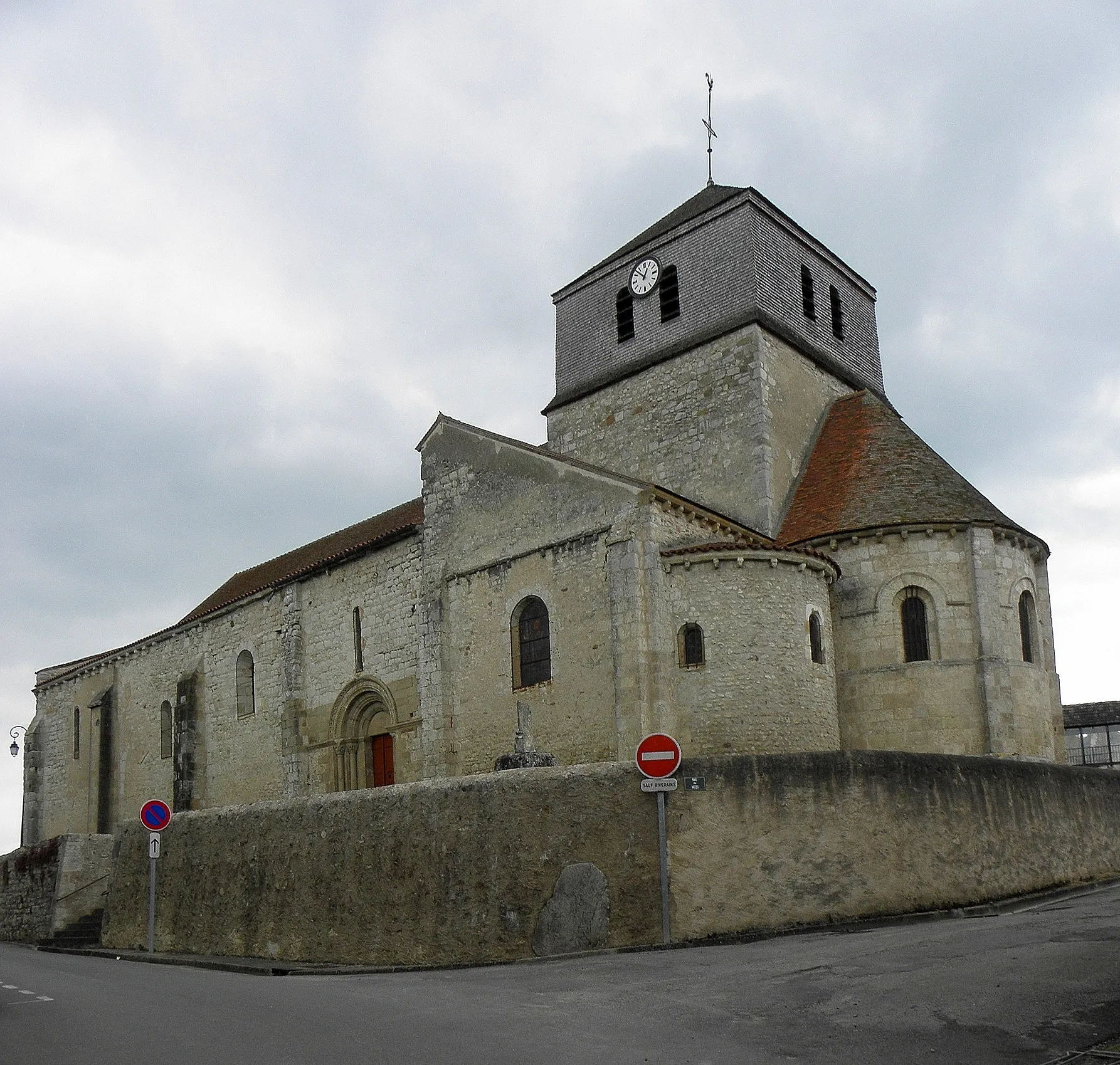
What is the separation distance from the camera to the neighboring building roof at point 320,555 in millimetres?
24100

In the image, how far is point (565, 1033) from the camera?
7336 millimetres

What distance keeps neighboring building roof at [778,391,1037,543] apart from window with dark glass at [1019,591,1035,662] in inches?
46.6

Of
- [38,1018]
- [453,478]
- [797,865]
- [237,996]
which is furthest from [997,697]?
[38,1018]

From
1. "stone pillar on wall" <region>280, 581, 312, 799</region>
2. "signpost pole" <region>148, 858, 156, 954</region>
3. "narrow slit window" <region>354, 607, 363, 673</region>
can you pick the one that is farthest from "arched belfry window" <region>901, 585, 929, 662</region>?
"stone pillar on wall" <region>280, 581, 312, 799</region>

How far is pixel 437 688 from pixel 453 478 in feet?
12.9

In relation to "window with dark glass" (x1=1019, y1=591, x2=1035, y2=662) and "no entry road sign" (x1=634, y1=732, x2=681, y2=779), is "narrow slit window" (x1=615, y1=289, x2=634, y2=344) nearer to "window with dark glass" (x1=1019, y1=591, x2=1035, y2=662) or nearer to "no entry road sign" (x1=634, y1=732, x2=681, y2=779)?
"window with dark glass" (x1=1019, y1=591, x2=1035, y2=662)

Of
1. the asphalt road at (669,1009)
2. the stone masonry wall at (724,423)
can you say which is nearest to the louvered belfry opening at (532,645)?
the stone masonry wall at (724,423)

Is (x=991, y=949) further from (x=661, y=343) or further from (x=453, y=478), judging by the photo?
(x=661, y=343)

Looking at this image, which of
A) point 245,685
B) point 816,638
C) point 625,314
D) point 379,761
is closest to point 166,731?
point 245,685

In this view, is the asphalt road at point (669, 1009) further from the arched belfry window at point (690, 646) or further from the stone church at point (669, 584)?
the stone church at point (669, 584)

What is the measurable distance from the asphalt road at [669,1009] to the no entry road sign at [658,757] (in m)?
1.65

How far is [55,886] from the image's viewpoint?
19562 millimetres

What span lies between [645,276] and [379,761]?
12.0 metres

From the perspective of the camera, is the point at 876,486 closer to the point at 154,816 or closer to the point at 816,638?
the point at 816,638
